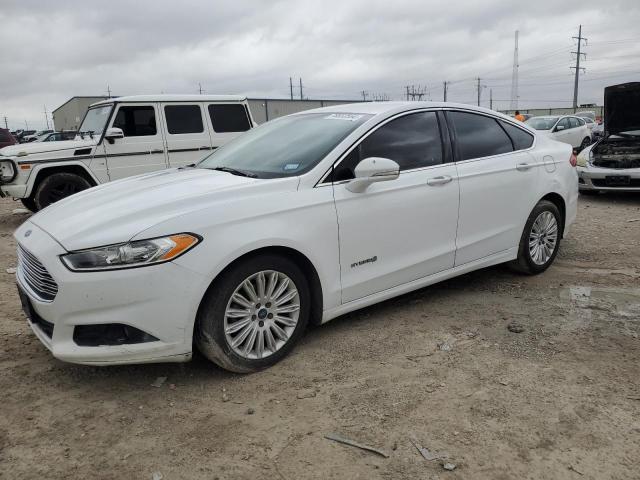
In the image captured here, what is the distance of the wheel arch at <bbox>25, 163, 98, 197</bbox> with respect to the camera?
8016 mm

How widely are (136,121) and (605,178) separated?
312 inches

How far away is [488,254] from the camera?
4309 mm

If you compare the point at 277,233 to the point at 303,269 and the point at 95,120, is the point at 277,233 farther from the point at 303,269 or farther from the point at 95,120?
the point at 95,120

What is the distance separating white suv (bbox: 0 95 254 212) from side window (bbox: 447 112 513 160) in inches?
228

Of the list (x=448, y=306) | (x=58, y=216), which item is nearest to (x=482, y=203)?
(x=448, y=306)


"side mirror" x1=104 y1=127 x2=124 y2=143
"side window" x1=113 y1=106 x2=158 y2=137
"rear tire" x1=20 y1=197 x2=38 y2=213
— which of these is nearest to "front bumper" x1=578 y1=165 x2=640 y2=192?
"side window" x1=113 y1=106 x2=158 y2=137

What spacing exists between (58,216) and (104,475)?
1587 mm

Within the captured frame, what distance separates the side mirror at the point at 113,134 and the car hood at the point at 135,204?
5.00m

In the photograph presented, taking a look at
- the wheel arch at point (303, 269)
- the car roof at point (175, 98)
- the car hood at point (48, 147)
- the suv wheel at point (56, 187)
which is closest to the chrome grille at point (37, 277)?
the wheel arch at point (303, 269)

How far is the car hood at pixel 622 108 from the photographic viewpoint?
892 centimetres

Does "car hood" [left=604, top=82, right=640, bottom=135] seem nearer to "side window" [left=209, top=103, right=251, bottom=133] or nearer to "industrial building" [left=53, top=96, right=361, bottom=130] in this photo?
"side window" [left=209, top=103, right=251, bottom=133]

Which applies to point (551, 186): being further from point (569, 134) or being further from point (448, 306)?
point (569, 134)

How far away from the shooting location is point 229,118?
372 inches

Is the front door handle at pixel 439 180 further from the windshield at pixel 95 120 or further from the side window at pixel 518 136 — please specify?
the windshield at pixel 95 120
